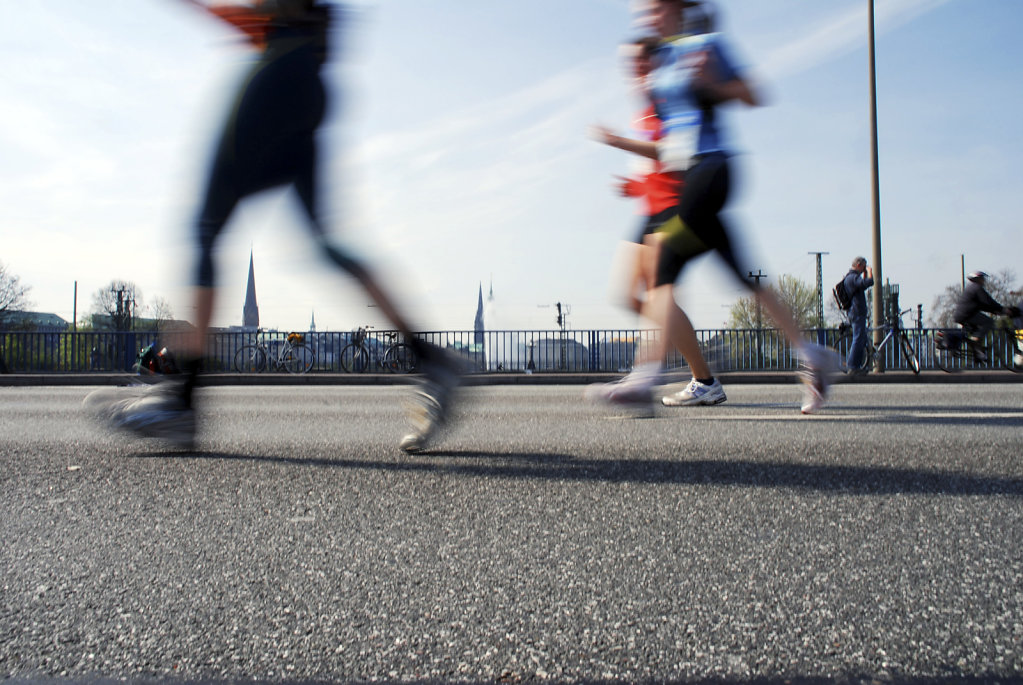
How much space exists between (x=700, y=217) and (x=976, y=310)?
12453 millimetres

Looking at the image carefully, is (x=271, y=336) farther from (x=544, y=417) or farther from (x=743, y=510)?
(x=743, y=510)

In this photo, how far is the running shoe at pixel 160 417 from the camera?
8.82ft

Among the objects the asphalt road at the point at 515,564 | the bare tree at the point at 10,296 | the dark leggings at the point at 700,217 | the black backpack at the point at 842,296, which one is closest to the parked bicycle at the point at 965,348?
the black backpack at the point at 842,296

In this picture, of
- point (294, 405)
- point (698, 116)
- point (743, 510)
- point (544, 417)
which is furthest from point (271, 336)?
point (743, 510)

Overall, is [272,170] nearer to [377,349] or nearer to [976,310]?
[976,310]

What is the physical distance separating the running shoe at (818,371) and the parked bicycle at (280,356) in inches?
642

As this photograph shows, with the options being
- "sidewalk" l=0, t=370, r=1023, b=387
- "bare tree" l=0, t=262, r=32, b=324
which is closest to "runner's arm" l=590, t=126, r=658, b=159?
"sidewalk" l=0, t=370, r=1023, b=387

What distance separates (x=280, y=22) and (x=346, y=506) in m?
1.69

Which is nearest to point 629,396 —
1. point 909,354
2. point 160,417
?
point 160,417

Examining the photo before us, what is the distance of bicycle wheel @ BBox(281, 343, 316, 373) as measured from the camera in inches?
733

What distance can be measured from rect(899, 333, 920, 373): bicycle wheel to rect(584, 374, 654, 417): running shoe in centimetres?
1212

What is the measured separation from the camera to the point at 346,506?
1.87 metres

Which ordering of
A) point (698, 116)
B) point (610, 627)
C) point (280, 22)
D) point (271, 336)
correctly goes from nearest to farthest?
point (610, 627) → point (280, 22) → point (698, 116) → point (271, 336)

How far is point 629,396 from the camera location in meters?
3.33
